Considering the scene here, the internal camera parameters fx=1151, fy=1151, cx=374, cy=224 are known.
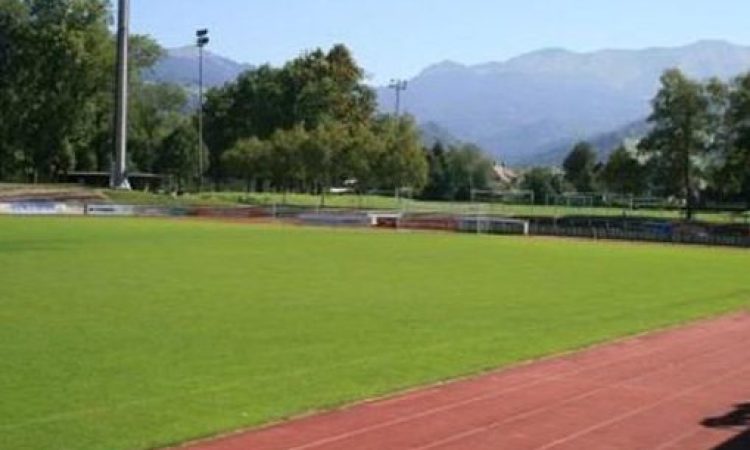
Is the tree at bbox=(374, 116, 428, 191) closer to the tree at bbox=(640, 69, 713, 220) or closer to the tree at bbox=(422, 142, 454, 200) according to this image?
the tree at bbox=(640, 69, 713, 220)

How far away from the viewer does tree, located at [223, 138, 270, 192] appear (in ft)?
333

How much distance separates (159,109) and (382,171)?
130 ft

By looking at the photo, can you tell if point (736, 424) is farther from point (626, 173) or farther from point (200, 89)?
point (200, 89)

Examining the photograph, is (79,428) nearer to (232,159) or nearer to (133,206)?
(133,206)

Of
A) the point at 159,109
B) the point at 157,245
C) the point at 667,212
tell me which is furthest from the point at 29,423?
the point at 159,109

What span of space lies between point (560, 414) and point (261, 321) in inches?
309

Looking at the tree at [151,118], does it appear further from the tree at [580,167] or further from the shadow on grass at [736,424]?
the shadow on grass at [736,424]

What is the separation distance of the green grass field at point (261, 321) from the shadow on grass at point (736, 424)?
11.2ft

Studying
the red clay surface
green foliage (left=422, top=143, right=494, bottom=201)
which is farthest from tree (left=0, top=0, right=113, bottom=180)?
the red clay surface

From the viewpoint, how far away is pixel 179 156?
119438mm

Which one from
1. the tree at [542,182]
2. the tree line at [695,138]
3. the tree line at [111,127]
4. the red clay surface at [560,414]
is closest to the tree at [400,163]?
the tree line at [111,127]

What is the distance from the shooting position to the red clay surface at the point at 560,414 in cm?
1053

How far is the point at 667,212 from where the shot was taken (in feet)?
303

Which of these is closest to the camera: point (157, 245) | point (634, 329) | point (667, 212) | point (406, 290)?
point (634, 329)
